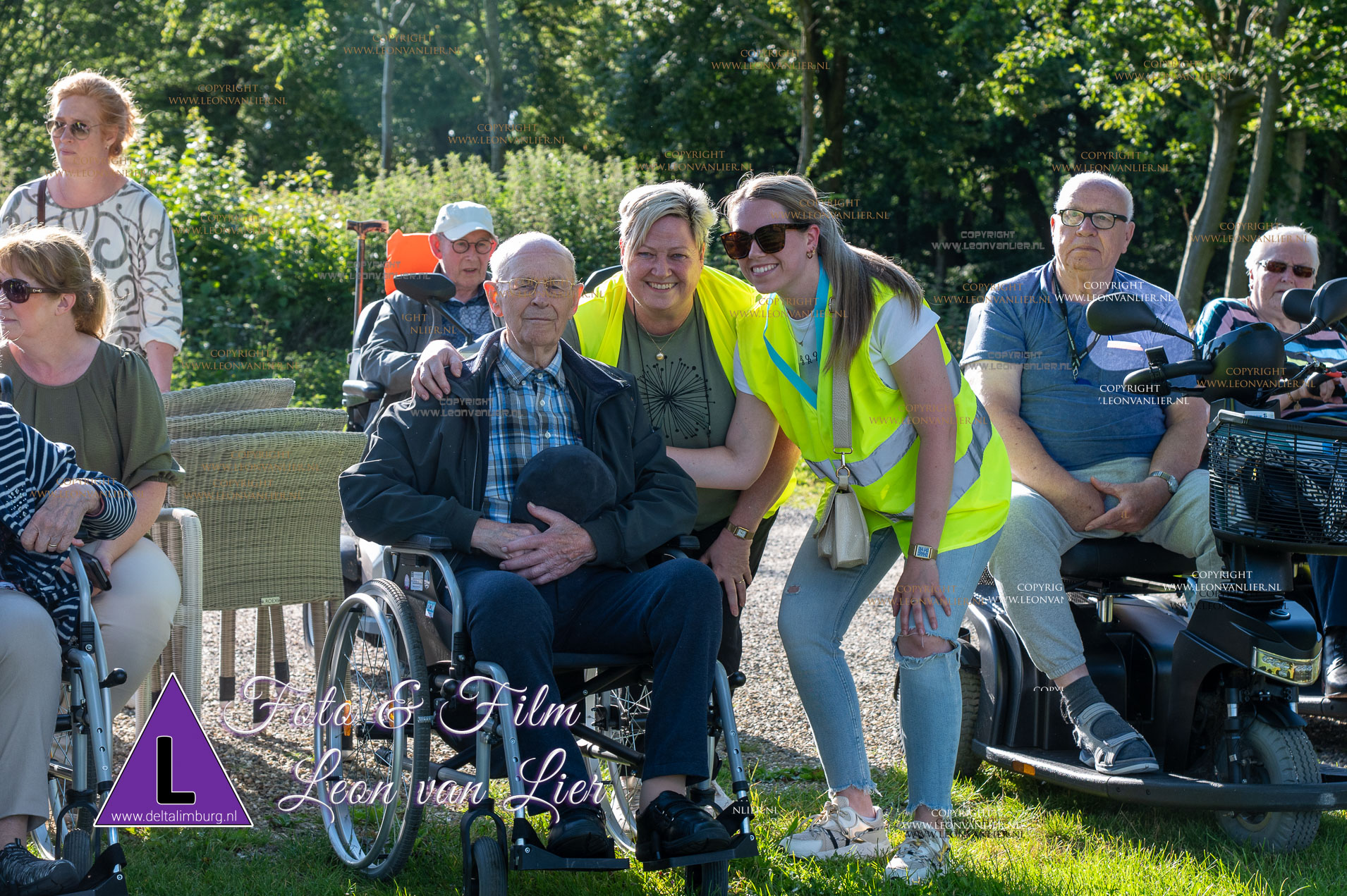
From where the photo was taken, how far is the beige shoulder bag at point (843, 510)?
3.35 meters

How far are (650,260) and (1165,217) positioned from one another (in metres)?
21.6

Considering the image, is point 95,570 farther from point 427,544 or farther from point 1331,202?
point 1331,202

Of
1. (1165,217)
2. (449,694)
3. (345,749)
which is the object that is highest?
(1165,217)

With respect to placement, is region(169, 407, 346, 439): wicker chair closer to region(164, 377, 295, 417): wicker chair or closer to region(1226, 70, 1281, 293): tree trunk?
region(164, 377, 295, 417): wicker chair

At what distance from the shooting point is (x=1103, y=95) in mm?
16516

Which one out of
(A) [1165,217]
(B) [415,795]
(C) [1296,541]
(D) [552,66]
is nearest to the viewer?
(B) [415,795]

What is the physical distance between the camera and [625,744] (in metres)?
3.25

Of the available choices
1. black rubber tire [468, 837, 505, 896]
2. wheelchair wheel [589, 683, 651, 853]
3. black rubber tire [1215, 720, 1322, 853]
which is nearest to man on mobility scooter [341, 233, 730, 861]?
black rubber tire [468, 837, 505, 896]

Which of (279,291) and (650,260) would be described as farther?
(279,291)

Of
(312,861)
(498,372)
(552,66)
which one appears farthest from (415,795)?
(552,66)

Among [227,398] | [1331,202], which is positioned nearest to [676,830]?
[227,398]

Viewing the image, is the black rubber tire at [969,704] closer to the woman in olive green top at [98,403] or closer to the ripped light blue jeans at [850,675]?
the ripped light blue jeans at [850,675]

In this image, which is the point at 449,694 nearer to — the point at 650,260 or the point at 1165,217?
the point at 650,260

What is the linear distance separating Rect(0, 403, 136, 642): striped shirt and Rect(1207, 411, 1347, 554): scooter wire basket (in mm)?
2773
